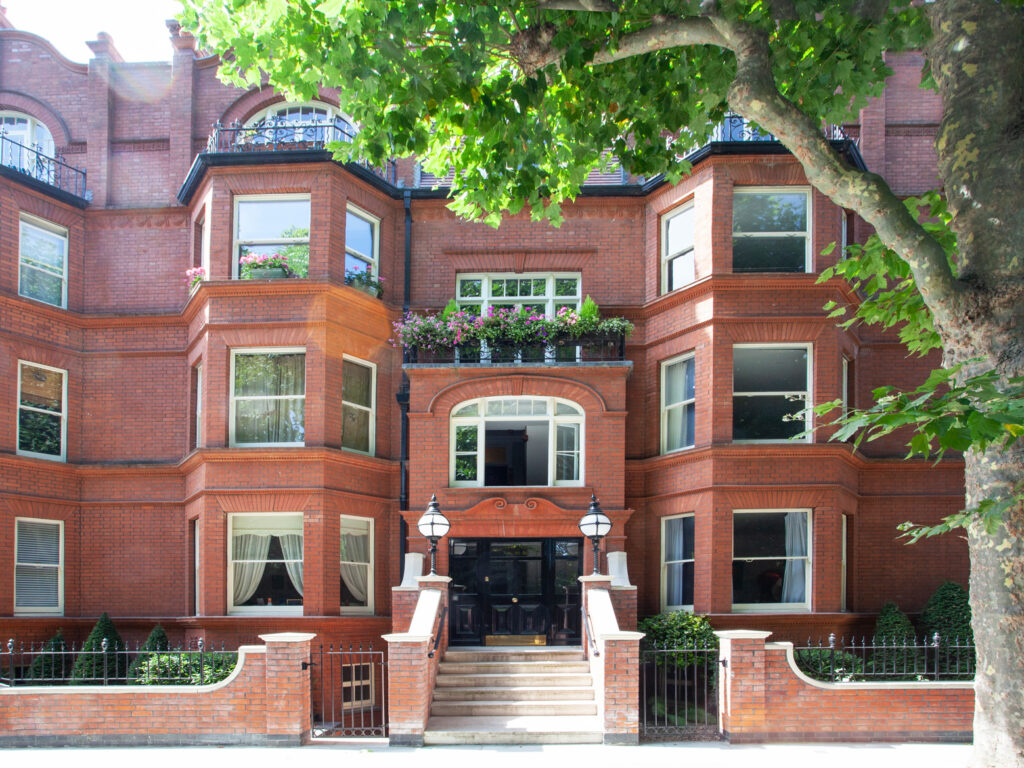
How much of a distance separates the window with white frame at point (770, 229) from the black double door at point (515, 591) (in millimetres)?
5759

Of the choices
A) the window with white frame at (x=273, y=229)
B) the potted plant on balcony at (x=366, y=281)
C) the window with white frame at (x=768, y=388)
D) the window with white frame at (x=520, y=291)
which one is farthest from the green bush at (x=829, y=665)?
the window with white frame at (x=273, y=229)

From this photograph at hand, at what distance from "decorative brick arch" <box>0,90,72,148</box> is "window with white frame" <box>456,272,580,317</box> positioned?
329 inches

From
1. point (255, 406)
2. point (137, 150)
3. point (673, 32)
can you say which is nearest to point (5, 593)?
point (255, 406)

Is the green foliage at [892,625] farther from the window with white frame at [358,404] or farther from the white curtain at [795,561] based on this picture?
the window with white frame at [358,404]

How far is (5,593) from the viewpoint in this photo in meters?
17.5

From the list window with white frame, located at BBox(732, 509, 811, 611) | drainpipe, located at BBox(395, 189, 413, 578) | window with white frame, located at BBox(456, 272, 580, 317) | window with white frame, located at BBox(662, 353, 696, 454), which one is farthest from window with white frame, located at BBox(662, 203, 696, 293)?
drainpipe, located at BBox(395, 189, 413, 578)

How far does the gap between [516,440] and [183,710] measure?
290 inches

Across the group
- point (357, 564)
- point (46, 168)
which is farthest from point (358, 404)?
point (46, 168)

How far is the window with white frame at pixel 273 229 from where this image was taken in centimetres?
1816

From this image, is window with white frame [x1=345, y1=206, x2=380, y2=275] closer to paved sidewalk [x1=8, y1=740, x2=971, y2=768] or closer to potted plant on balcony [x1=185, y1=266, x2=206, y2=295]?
potted plant on balcony [x1=185, y1=266, x2=206, y2=295]

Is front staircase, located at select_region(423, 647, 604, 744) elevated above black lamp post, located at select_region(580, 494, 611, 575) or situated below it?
below

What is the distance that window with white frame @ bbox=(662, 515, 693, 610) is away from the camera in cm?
1767

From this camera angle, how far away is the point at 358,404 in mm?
18531

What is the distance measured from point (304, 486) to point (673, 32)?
1011 centimetres
